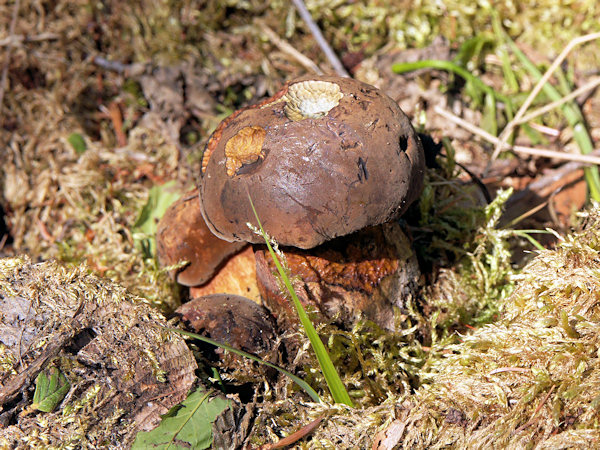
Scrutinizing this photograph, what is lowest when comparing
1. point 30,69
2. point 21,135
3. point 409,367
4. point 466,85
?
point 409,367

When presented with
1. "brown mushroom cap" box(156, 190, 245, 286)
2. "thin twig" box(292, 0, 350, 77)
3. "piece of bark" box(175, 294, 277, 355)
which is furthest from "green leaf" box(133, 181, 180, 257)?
"thin twig" box(292, 0, 350, 77)

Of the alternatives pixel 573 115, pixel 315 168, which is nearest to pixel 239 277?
pixel 315 168

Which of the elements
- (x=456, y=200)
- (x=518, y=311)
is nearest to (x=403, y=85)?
(x=456, y=200)

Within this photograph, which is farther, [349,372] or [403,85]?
[403,85]

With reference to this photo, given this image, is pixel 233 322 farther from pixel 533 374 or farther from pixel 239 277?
pixel 533 374

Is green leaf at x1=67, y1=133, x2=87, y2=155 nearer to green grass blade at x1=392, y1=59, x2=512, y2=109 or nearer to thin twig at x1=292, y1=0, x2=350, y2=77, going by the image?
thin twig at x1=292, y1=0, x2=350, y2=77

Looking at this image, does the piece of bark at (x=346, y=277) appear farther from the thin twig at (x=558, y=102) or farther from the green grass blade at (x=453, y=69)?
the green grass blade at (x=453, y=69)

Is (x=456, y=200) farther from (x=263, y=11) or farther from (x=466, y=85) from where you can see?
(x=263, y=11)
